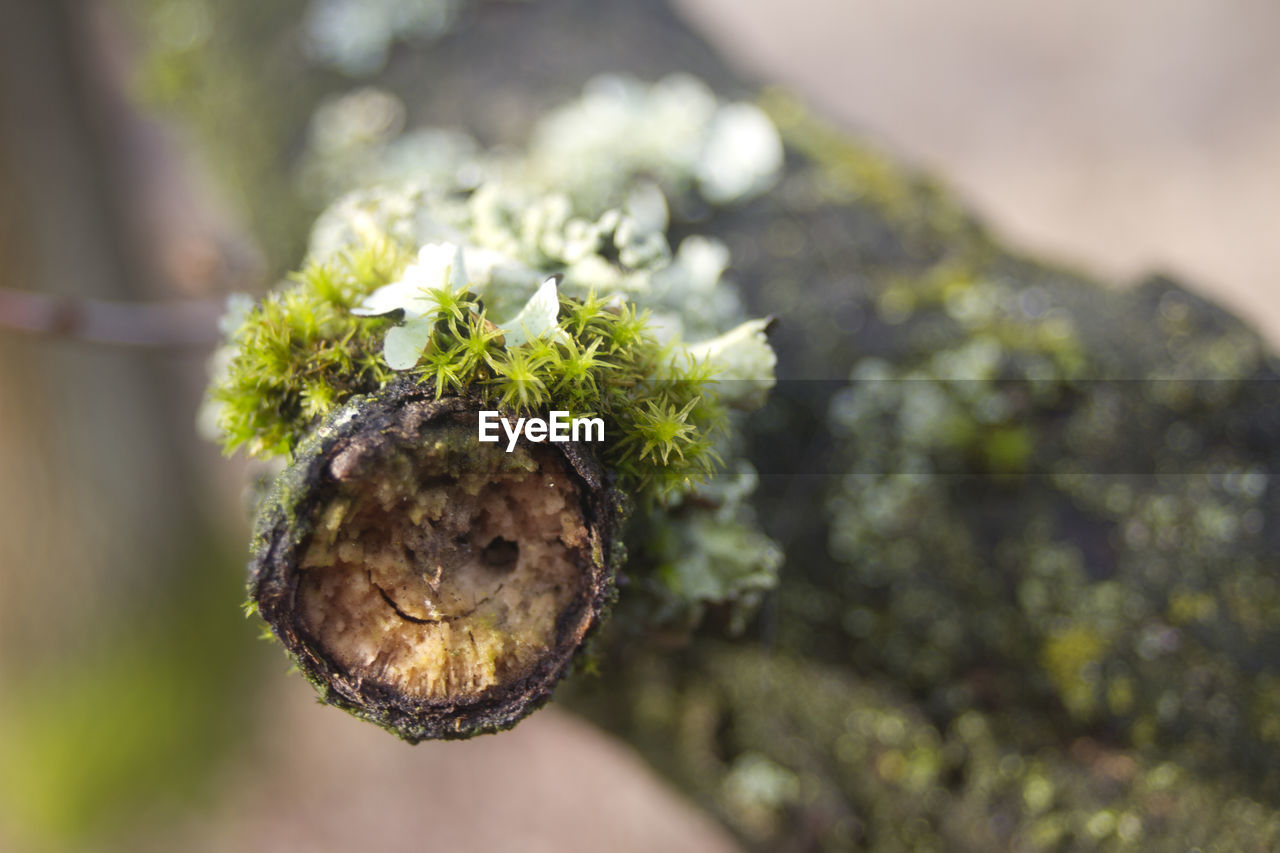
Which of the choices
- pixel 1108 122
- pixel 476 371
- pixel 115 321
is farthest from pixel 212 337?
pixel 1108 122

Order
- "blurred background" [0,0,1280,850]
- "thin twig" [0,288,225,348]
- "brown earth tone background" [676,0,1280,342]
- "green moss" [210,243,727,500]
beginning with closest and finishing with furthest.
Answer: "green moss" [210,243,727,500] → "thin twig" [0,288,225,348] → "blurred background" [0,0,1280,850] → "brown earth tone background" [676,0,1280,342]

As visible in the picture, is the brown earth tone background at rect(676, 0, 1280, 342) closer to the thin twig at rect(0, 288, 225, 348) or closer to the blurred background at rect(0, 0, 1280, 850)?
the blurred background at rect(0, 0, 1280, 850)

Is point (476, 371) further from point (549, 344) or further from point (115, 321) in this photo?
point (115, 321)

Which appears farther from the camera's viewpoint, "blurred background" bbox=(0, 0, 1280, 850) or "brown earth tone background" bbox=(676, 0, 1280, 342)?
"brown earth tone background" bbox=(676, 0, 1280, 342)

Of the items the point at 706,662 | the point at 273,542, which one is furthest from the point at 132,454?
the point at 273,542

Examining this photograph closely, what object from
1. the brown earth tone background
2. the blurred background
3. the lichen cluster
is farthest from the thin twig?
the brown earth tone background

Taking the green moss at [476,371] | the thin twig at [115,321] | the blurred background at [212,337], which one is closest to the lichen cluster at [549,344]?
the green moss at [476,371]
